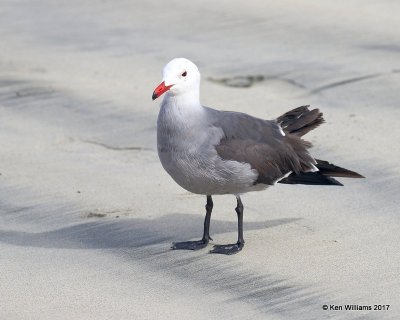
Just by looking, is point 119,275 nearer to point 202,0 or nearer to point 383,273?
point 383,273

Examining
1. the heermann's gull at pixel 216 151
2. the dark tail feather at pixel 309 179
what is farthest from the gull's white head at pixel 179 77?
the dark tail feather at pixel 309 179

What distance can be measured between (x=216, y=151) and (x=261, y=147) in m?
0.38

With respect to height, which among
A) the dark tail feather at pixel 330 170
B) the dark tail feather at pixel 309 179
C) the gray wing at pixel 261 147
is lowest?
the dark tail feather at pixel 309 179

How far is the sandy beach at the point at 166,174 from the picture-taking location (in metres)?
5.84

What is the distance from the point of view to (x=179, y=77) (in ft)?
21.2

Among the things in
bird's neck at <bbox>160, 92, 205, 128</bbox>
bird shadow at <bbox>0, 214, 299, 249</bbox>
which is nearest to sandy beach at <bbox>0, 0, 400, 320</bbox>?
bird shadow at <bbox>0, 214, 299, 249</bbox>

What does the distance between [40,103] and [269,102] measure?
1.97 m

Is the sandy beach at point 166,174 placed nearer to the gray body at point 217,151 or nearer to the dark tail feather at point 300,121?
the gray body at point 217,151

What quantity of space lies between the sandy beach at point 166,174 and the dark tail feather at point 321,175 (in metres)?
0.26

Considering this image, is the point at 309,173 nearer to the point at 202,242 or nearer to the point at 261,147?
the point at 261,147

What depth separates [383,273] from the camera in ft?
19.5

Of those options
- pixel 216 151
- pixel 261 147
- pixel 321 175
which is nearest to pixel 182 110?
pixel 216 151

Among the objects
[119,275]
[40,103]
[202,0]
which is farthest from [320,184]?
[202,0]

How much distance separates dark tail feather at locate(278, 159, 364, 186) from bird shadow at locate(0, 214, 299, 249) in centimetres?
29
